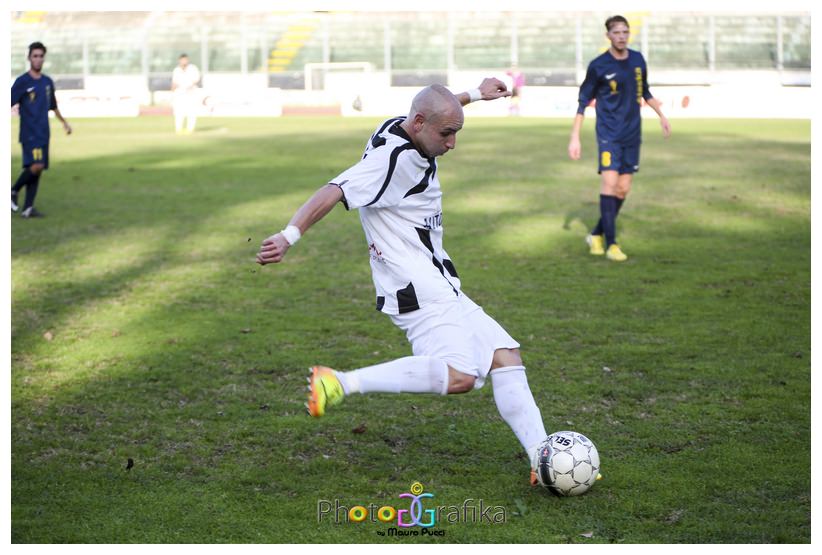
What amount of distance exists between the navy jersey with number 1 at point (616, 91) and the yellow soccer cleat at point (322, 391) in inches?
249

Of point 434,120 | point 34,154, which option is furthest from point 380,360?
point 34,154

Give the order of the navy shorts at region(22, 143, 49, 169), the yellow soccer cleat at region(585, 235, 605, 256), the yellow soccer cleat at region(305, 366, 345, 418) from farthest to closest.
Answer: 1. the navy shorts at region(22, 143, 49, 169)
2. the yellow soccer cleat at region(585, 235, 605, 256)
3. the yellow soccer cleat at region(305, 366, 345, 418)

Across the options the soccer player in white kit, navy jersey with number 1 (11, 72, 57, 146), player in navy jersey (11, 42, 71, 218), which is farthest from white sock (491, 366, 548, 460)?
navy jersey with number 1 (11, 72, 57, 146)

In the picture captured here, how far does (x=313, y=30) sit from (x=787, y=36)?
2107 centimetres

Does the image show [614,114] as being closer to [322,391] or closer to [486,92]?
[486,92]

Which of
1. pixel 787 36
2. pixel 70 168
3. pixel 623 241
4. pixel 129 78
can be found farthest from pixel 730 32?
pixel 623 241

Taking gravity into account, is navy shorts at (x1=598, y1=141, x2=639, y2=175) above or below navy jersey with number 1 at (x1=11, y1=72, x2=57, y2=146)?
below

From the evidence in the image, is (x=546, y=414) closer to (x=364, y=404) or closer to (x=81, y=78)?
(x=364, y=404)

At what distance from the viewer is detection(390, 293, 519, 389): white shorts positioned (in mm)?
4852

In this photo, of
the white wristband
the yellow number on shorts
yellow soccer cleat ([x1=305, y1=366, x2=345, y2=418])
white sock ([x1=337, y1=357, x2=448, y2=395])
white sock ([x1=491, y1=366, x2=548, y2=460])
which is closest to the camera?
the white wristband

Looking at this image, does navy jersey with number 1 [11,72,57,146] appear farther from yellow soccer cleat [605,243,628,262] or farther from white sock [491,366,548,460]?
white sock [491,366,548,460]

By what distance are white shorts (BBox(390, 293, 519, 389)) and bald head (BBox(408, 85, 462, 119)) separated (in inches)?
35.3

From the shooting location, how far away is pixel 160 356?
23.9ft

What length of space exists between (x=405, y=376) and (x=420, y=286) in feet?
1.47
